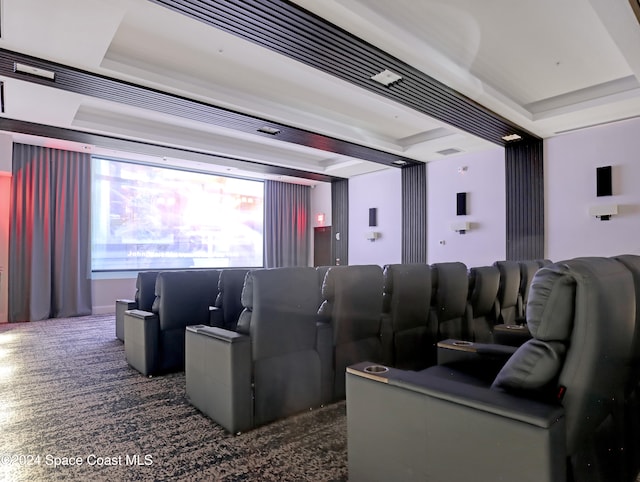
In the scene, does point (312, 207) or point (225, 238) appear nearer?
point (225, 238)

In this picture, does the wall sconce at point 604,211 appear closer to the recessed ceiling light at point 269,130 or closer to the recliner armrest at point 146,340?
the recessed ceiling light at point 269,130

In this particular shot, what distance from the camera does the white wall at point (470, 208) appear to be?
7.04 meters

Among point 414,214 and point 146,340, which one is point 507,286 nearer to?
point 146,340

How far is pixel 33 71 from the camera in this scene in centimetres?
405

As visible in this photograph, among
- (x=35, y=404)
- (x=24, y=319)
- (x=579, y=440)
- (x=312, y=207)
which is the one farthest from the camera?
(x=312, y=207)

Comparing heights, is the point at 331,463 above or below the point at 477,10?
below

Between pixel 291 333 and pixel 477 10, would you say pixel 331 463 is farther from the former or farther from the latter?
pixel 477 10

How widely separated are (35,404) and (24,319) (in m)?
5.07

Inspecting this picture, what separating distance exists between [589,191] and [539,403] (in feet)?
19.8

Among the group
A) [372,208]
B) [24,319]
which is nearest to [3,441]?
[24,319]

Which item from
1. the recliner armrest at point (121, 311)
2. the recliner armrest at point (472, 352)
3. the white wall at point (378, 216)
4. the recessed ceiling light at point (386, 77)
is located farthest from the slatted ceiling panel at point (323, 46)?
the white wall at point (378, 216)

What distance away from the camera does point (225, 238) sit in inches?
377

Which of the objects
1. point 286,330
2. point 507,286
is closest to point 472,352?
point 286,330

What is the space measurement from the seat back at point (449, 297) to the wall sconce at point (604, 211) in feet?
12.6
